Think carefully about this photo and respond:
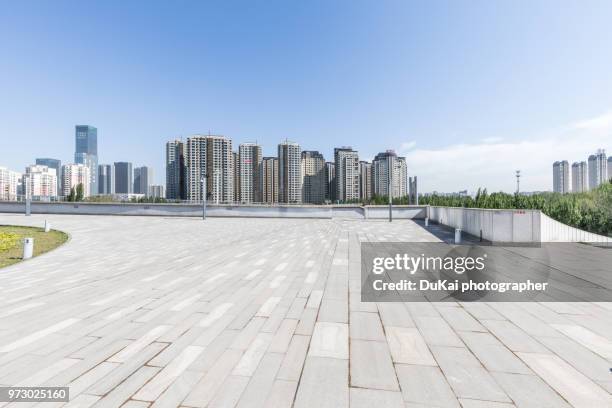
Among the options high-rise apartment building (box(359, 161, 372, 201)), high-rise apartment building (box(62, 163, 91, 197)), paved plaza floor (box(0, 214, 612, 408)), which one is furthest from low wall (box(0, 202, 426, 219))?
high-rise apartment building (box(62, 163, 91, 197))

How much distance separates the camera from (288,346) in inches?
150

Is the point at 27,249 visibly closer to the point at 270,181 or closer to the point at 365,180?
the point at 270,181

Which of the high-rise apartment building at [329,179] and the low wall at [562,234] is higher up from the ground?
the high-rise apartment building at [329,179]

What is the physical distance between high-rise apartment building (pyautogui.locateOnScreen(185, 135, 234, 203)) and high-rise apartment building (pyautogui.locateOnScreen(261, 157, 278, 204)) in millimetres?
16972

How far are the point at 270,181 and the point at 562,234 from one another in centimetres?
A: 8263

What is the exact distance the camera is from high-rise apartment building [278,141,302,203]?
86812 mm

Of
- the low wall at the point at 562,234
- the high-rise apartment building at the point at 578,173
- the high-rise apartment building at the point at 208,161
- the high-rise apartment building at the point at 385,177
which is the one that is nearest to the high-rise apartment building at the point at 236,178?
the high-rise apartment building at the point at 208,161

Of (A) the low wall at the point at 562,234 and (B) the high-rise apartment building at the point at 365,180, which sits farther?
(B) the high-rise apartment building at the point at 365,180

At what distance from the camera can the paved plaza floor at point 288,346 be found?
9.35 ft

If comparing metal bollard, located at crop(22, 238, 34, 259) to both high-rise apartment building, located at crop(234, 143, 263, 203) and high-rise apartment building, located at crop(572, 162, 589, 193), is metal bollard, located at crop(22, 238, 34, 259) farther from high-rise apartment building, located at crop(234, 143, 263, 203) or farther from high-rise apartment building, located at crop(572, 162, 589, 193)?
high-rise apartment building, located at crop(572, 162, 589, 193)

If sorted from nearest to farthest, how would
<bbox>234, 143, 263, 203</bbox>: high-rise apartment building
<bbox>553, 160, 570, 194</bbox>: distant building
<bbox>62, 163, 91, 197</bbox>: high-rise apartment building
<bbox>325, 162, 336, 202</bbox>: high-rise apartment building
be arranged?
<bbox>234, 143, 263, 203</bbox>: high-rise apartment building < <bbox>553, 160, 570, 194</bbox>: distant building < <bbox>325, 162, 336, 202</bbox>: high-rise apartment building < <bbox>62, 163, 91, 197</bbox>: high-rise apartment building

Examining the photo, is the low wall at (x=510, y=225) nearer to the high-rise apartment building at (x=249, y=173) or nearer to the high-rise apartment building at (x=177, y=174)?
the high-rise apartment building at (x=177, y=174)

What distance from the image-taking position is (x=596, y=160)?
296 ft

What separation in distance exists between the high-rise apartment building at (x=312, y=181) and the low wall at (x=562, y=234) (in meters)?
83.8
